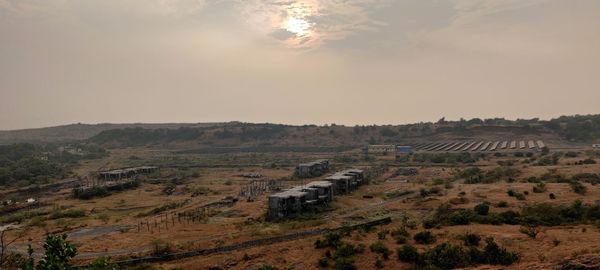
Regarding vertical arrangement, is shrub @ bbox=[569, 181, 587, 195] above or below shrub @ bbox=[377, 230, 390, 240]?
above

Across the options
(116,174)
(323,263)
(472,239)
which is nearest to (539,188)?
(472,239)

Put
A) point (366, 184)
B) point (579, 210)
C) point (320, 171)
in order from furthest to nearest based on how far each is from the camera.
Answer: point (320, 171) < point (366, 184) < point (579, 210)

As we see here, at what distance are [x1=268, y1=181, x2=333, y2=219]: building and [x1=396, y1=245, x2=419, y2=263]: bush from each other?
15.1 meters

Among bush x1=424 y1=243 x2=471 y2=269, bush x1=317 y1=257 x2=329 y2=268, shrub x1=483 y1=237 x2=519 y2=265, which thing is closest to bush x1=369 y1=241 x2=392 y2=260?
bush x1=424 y1=243 x2=471 y2=269

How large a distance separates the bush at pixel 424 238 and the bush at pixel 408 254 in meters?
2.34

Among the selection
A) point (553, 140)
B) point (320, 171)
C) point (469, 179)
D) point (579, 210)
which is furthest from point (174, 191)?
point (553, 140)

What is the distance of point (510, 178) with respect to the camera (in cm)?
5531

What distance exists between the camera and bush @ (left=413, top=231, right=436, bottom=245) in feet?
97.4

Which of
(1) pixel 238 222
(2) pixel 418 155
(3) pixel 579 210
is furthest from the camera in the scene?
(2) pixel 418 155

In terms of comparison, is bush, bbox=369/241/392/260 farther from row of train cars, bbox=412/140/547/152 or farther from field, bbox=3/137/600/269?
row of train cars, bbox=412/140/547/152

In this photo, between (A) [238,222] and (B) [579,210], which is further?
(A) [238,222]

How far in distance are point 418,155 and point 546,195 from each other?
5757 cm

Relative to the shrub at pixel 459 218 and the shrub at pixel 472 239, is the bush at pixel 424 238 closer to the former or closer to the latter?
the shrub at pixel 472 239

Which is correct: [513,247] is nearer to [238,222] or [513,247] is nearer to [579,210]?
[579,210]
